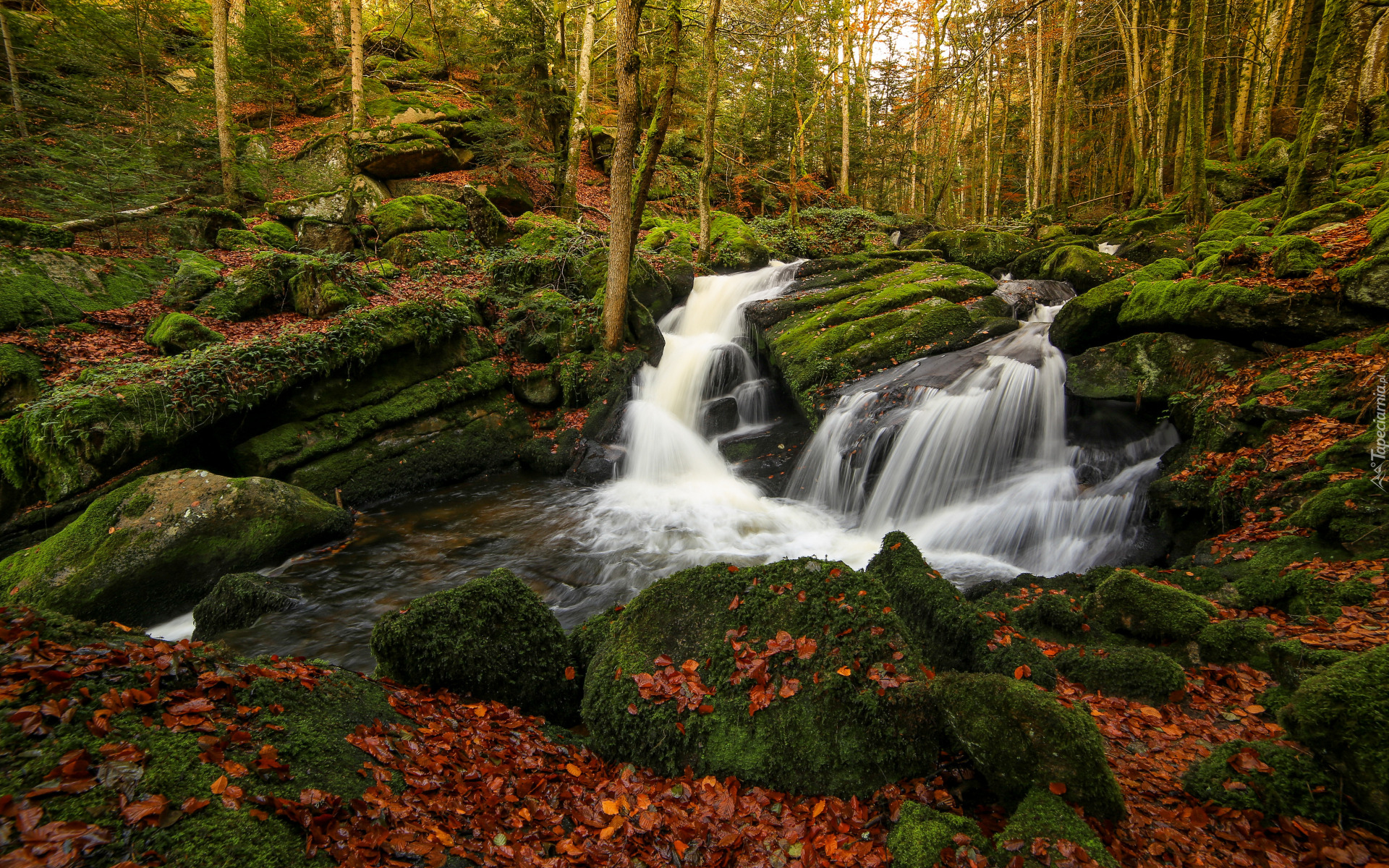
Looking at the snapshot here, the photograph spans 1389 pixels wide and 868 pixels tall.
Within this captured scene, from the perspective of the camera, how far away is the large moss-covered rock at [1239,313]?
6.53 metres

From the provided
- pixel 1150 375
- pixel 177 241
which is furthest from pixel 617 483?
pixel 177 241

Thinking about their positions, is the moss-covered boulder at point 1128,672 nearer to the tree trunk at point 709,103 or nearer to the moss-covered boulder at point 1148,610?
the moss-covered boulder at point 1148,610

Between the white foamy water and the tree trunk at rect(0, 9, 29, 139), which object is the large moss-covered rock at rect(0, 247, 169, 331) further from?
the white foamy water

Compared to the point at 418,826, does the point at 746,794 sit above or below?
below

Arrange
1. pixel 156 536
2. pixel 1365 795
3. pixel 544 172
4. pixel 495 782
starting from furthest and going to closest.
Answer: pixel 544 172, pixel 156 536, pixel 495 782, pixel 1365 795

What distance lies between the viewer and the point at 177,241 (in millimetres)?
12164

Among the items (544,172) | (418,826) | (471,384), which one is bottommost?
(418,826)

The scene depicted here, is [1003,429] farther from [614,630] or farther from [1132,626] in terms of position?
[614,630]

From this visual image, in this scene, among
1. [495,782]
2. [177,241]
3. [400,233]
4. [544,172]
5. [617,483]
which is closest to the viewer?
[495,782]

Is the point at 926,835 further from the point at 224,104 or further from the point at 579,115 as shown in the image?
the point at 224,104

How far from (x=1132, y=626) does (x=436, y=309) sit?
1157 centimetres

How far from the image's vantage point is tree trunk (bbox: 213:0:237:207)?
523 inches

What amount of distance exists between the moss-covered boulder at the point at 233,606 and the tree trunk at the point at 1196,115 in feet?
60.1

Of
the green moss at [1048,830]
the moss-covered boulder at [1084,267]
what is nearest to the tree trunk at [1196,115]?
the moss-covered boulder at [1084,267]
